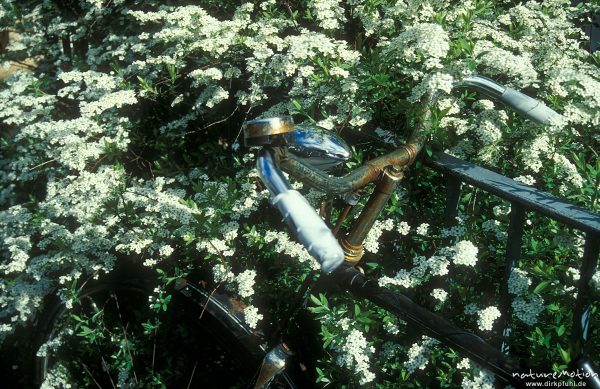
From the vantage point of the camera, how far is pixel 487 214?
2285 millimetres

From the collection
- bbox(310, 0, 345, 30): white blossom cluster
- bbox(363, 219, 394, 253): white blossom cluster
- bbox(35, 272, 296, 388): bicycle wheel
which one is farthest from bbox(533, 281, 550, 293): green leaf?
bbox(310, 0, 345, 30): white blossom cluster

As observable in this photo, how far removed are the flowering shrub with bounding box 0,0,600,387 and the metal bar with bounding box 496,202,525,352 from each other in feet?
0.14

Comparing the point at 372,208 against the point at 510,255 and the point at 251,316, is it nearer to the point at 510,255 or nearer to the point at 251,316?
the point at 510,255

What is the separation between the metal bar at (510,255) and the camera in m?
1.81

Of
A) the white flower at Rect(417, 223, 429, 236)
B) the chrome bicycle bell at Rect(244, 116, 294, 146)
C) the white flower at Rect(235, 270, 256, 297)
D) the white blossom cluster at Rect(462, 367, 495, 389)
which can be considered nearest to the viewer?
the chrome bicycle bell at Rect(244, 116, 294, 146)

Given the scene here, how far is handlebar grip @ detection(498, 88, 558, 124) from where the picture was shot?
1656mm

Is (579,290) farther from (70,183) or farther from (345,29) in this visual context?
(70,183)

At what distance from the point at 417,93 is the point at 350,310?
0.95 m

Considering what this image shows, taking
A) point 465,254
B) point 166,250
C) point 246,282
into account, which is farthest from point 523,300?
point 166,250

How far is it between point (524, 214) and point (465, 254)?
0.90 ft

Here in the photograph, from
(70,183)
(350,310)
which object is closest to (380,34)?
(350,310)

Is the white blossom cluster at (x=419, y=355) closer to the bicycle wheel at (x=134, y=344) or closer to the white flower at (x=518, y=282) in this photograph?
the white flower at (x=518, y=282)

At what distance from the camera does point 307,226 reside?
103cm

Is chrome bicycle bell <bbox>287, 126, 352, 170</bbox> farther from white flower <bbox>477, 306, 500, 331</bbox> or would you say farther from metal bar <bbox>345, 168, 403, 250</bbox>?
white flower <bbox>477, 306, 500, 331</bbox>
